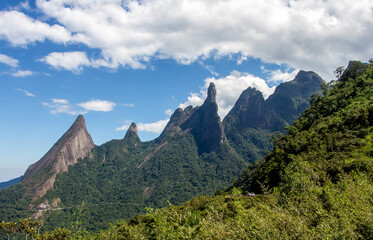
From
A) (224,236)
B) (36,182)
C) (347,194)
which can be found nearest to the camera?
(224,236)

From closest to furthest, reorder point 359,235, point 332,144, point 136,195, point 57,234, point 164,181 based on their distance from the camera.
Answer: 1. point 359,235
2. point 57,234
3. point 332,144
4. point 136,195
5. point 164,181

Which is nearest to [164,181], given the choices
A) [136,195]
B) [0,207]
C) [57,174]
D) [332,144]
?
[136,195]

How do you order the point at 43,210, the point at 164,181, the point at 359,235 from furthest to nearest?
the point at 164,181, the point at 43,210, the point at 359,235

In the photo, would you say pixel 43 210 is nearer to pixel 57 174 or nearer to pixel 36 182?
pixel 36 182

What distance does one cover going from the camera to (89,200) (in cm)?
17912

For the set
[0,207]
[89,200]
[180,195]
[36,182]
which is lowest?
[180,195]

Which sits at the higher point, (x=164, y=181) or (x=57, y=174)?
(x=57, y=174)

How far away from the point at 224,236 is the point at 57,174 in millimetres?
202941

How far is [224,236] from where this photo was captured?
1049 cm

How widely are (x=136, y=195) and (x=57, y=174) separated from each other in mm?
64729

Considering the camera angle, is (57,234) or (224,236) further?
(57,234)

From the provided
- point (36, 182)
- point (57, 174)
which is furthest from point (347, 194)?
point (57, 174)

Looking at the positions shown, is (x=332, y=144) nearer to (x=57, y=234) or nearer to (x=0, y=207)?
(x=57, y=234)

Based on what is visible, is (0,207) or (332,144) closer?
(332,144)
